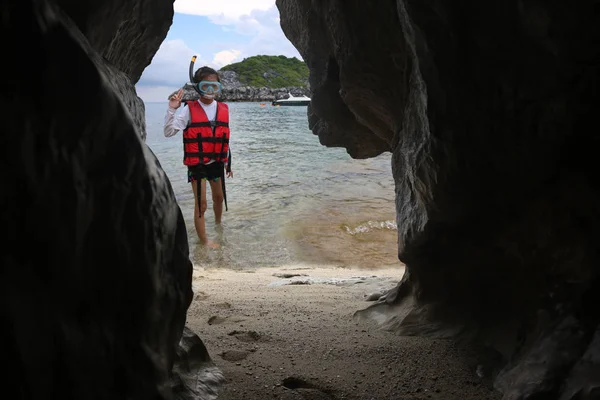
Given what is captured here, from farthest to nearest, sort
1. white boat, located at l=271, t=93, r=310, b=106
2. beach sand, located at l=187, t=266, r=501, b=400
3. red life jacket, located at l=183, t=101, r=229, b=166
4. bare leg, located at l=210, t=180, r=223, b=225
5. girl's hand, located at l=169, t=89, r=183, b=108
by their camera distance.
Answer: white boat, located at l=271, t=93, r=310, b=106, bare leg, located at l=210, t=180, r=223, b=225, red life jacket, located at l=183, t=101, r=229, b=166, girl's hand, located at l=169, t=89, r=183, b=108, beach sand, located at l=187, t=266, r=501, b=400

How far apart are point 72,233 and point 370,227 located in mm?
6744

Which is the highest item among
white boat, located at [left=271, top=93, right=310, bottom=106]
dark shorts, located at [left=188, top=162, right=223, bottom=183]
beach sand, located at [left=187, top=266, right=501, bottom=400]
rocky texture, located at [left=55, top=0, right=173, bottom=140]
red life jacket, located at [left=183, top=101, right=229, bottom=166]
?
white boat, located at [left=271, top=93, right=310, bottom=106]

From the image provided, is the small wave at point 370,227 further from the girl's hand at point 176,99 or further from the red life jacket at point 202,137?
the girl's hand at point 176,99

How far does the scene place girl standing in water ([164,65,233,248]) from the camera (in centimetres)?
548

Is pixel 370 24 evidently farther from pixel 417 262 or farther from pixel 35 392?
pixel 35 392

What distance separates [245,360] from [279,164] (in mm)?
12888

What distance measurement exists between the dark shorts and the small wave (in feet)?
8.30

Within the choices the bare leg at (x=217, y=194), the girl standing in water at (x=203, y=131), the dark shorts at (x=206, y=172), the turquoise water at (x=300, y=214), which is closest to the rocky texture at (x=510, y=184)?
the girl standing in water at (x=203, y=131)

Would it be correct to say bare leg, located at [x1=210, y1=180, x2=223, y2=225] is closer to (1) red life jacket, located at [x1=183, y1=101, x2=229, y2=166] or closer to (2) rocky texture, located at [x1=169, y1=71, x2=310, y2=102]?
(1) red life jacket, located at [x1=183, y1=101, x2=229, y2=166]

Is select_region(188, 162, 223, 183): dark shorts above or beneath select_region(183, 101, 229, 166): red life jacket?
beneath

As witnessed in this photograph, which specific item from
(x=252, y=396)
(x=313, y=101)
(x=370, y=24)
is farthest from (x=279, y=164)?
(x=252, y=396)

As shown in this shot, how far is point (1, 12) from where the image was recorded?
1045 mm

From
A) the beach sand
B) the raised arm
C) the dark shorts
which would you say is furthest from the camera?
the dark shorts

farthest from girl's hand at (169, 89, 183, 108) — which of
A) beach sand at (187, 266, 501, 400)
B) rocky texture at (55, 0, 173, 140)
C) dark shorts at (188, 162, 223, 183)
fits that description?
beach sand at (187, 266, 501, 400)
